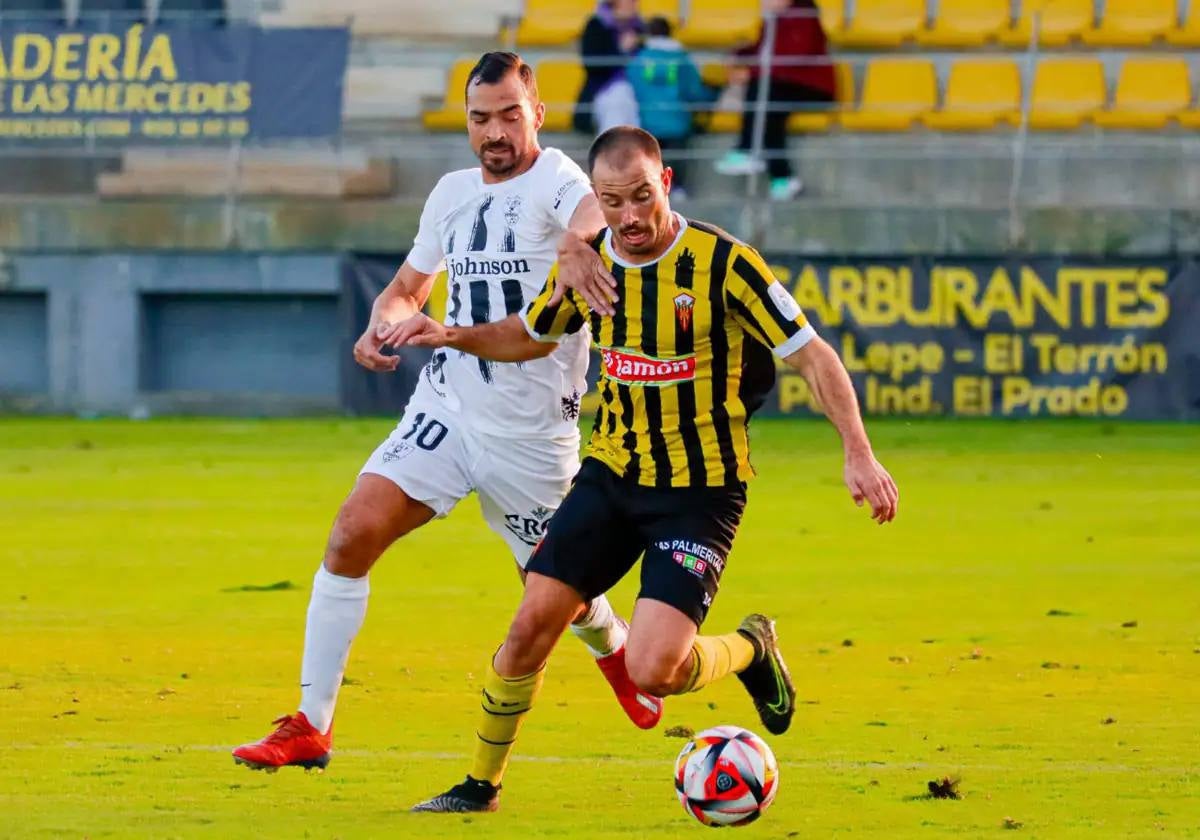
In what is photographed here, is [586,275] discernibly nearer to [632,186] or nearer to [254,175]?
[632,186]

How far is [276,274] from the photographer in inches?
838

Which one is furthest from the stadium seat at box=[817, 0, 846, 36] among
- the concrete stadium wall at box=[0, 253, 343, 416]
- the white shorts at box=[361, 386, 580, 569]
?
the white shorts at box=[361, 386, 580, 569]

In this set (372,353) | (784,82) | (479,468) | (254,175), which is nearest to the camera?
(372,353)

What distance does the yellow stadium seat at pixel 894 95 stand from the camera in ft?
72.5

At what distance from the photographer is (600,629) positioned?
24.1 ft

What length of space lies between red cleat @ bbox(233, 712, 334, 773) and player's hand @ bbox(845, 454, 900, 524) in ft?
5.96

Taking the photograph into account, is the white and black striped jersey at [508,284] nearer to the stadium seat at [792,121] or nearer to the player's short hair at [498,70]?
the player's short hair at [498,70]

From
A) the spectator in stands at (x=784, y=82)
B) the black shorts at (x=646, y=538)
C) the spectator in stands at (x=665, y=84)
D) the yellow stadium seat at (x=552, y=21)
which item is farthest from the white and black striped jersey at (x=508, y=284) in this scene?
the yellow stadium seat at (x=552, y=21)

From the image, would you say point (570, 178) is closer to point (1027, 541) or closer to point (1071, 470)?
point (1027, 541)

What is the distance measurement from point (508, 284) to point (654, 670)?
1.59 metres

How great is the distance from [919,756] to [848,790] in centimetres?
61

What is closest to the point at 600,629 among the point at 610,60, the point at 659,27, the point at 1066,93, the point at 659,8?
the point at 659,27

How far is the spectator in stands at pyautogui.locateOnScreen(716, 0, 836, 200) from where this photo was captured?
21.2 metres

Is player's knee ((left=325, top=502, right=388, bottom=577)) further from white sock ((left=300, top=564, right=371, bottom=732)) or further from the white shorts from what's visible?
the white shorts
